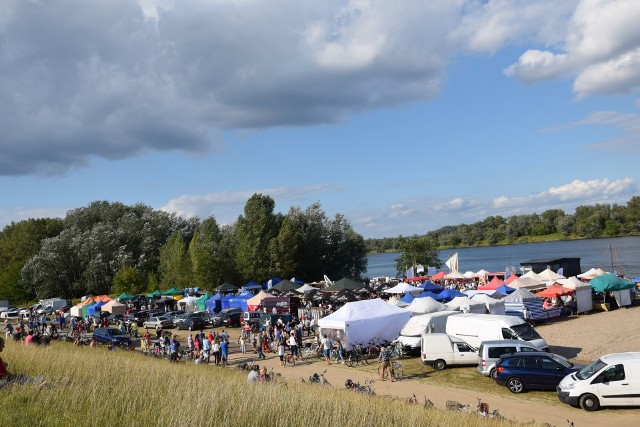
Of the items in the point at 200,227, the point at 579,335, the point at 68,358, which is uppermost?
the point at 200,227

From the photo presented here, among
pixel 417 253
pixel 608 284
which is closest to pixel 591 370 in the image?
pixel 608 284

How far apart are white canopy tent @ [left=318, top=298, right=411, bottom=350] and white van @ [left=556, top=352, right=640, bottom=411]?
35.5 ft

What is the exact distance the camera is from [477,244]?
189125 millimetres

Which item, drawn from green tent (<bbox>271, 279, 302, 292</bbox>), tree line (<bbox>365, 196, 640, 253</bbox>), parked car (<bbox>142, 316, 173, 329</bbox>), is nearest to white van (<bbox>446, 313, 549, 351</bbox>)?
parked car (<bbox>142, 316, 173, 329</bbox>)

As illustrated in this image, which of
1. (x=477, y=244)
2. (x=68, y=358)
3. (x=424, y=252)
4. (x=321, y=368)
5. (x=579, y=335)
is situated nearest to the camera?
(x=68, y=358)

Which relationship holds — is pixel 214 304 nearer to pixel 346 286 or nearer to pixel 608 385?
pixel 346 286

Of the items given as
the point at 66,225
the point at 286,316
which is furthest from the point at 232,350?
the point at 66,225

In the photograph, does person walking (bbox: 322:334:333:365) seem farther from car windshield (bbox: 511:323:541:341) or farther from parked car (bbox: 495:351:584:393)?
parked car (bbox: 495:351:584:393)

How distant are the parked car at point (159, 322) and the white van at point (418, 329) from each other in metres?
21.3

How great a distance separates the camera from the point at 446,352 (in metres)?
20.5

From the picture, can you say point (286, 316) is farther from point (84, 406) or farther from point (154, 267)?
point (154, 267)

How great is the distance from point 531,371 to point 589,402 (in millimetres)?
2502

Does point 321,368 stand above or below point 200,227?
below

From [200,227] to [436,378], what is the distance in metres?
71.8
